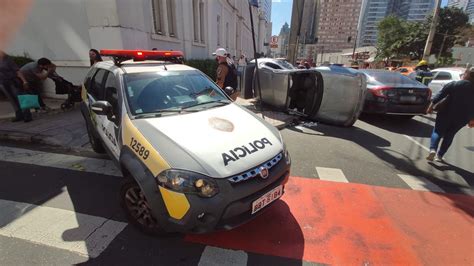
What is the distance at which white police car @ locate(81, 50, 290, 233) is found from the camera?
208 cm

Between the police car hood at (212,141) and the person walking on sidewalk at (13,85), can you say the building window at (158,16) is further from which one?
the police car hood at (212,141)

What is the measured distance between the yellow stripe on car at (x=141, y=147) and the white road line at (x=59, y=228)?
962 millimetres

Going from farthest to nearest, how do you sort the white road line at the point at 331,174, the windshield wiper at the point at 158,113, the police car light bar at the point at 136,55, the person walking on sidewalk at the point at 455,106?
1. the person walking on sidewalk at the point at 455,106
2. the white road line at the point at 331,174
3. the police car light bar at the point at 136,55
4. the windshield wiper at the point at 158,113

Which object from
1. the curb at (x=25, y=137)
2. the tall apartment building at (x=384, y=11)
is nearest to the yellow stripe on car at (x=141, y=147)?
the curb at (x=25, y=137)

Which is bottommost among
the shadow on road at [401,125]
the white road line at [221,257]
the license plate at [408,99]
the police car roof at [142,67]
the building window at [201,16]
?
the shadow on road at [401,125]

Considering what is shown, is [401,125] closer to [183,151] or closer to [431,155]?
[431,155]

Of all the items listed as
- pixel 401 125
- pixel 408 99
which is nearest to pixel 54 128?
pixel 408 99

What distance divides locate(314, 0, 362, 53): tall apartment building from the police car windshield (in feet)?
269

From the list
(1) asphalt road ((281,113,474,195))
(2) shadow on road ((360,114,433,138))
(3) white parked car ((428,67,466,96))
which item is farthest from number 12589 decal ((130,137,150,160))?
(3) white parked car ((428,67,466,96))

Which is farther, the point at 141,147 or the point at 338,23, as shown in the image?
the point at 338,23

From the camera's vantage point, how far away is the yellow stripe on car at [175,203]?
206cm

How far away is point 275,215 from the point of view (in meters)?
2.98

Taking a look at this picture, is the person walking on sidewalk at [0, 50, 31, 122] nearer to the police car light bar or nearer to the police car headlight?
the police car light bar

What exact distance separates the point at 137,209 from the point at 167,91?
144 centimetres
